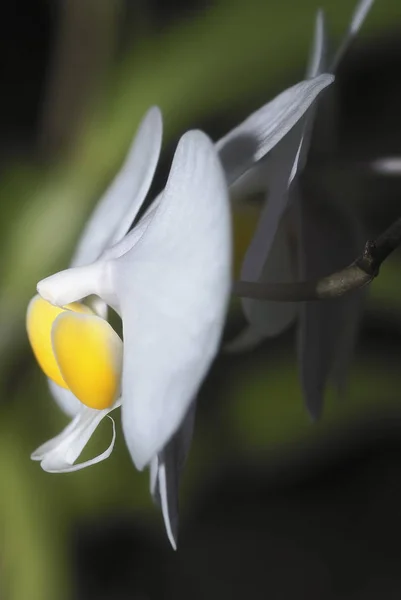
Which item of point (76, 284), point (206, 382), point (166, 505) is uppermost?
point (76, 284)

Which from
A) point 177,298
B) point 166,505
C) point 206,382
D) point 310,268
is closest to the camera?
point 177,298

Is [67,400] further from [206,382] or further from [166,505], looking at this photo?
[206,382]

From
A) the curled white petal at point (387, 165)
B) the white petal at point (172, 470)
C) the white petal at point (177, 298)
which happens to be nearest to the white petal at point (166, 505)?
the white petal at point (172, 470)

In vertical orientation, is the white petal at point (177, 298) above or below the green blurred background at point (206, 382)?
above

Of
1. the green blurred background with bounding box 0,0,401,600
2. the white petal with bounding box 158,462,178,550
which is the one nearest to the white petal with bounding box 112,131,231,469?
the white petal with bounding box 158,462,178,550

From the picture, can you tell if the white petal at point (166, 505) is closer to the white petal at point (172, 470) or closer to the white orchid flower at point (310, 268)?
the white petal at point (172, 470)

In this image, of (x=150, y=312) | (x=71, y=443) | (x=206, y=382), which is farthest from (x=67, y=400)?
(x=206, y=382)

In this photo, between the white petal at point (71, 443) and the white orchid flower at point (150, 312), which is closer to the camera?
the white orchid flower at point (150, 312)
